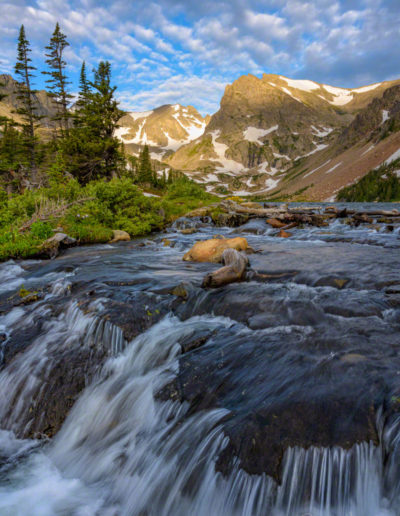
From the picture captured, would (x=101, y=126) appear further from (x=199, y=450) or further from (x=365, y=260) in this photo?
(x=199, y=450)

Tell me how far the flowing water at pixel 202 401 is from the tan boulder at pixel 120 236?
1031 centimetres

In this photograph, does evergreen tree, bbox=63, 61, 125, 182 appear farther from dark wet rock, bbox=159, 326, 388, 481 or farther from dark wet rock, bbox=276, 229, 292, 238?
dark wet rock, bbox=159, 326, 388, 481

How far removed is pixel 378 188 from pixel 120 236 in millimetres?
81199

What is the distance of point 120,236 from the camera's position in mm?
17875

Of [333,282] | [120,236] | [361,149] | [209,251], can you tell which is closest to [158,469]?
[333,282]

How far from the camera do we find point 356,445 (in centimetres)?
272

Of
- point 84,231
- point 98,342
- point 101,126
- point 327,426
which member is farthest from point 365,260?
point 101,126

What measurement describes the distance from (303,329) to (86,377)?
3.79 metres

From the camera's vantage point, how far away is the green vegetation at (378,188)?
7144 cm

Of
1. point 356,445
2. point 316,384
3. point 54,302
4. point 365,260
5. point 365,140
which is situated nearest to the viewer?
point 356,445

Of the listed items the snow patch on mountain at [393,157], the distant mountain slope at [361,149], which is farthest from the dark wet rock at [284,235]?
the snow patch on mountain at [393,157]

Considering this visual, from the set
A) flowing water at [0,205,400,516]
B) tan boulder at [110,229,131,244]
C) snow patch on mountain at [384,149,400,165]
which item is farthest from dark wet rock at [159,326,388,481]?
snow patch on mountain at [384,149,400,165]

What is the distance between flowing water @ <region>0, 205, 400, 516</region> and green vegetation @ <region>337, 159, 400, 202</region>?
7860 centimetres

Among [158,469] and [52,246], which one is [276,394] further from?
[52,246]
